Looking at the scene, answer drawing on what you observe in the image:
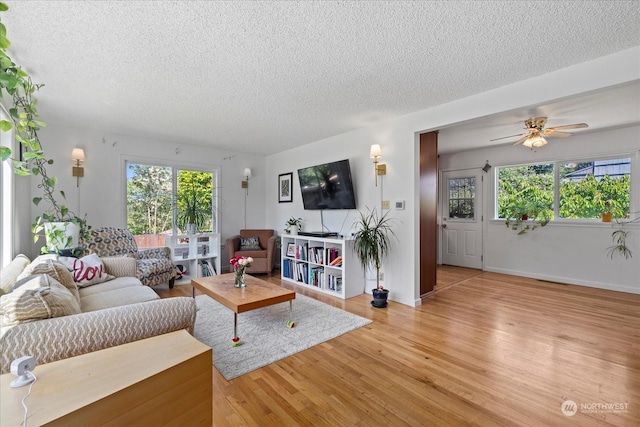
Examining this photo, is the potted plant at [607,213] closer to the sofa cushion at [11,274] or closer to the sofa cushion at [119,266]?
the sofa cushion at [119,266]

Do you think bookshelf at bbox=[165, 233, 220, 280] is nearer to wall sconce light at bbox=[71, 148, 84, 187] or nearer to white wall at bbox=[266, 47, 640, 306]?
wall sconce light at bbox=[71, 148, 84, 187]

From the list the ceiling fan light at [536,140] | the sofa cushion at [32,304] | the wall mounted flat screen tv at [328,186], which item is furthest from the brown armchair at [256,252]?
the ceiling fan light at [536,140]

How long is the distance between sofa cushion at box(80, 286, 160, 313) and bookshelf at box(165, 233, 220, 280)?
1.93 metres

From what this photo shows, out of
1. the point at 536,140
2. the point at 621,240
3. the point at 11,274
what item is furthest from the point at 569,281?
the point at 11,274

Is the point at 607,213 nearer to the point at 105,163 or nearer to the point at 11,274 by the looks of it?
the point at 11,274

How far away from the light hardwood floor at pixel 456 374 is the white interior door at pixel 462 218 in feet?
7.95

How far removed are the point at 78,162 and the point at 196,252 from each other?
2.06m

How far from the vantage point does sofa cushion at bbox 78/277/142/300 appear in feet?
8.34

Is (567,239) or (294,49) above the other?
(294,49)

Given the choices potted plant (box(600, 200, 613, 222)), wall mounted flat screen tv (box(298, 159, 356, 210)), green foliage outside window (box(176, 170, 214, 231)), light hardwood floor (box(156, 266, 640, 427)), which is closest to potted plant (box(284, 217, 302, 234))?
wall mounted flat screen tv (box(298, 159, 356, 210))

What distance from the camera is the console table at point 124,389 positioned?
82cm

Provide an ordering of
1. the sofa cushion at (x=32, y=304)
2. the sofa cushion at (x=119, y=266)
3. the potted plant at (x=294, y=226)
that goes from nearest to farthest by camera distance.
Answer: the sofa cushion at (x=32, y=304)
the sofa cushion at (x=119, y=266)
the potted plant at (x=294, y=226)

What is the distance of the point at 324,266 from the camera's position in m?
4.04

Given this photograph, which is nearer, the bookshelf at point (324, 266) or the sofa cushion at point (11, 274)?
the sofa cushion at point (11, 274)
